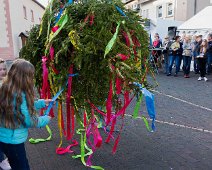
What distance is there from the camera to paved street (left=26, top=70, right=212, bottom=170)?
3.75 meters

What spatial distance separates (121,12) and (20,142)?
5.93 ft

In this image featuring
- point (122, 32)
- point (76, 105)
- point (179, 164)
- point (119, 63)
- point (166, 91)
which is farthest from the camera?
point (166, 91)

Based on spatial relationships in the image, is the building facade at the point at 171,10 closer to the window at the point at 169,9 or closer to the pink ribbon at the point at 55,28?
the window at the point at 169,9

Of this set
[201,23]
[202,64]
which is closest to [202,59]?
[202,64]

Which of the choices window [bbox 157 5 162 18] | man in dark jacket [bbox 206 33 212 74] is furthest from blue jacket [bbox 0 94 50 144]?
window [bbox 157 5 162 18]

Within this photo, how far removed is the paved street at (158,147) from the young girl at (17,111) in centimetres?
100

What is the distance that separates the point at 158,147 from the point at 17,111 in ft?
7.99

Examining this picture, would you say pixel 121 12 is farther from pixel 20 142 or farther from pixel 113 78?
pixel 20 142

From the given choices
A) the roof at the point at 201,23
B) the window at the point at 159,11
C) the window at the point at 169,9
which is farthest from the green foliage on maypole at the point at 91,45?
the window at the point at 159,11

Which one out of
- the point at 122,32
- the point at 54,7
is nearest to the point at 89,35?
the point at 122,32

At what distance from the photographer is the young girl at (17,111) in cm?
270

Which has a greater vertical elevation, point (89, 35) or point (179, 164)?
point (89, 35)

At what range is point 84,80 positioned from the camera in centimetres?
325

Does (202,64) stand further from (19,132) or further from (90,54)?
(19,132)
